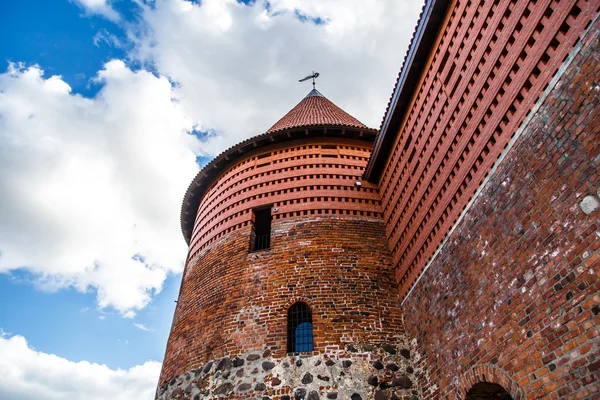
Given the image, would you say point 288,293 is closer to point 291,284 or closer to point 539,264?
point 291,284

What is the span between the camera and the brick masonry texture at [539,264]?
4.23 meters

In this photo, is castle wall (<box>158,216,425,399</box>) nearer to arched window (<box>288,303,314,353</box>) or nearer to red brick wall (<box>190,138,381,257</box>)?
arched window (<box>288,303,314,353</box>)

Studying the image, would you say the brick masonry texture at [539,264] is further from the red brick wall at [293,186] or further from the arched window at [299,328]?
the red brick wall at [293,186]

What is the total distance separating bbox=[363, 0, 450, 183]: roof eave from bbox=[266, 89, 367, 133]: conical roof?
2440mm

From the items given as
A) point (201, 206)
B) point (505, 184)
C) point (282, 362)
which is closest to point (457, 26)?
point (505, 184)

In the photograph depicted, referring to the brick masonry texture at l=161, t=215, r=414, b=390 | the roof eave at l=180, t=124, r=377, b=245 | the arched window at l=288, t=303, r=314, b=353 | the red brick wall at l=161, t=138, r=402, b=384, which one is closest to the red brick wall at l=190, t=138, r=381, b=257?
the red brick wall at l=161, t=138, r=402, b=384

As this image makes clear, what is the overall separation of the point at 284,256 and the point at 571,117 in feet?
20.9

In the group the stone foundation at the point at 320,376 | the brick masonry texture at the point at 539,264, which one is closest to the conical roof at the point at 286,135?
the brick masonry texture at the point at 539,264

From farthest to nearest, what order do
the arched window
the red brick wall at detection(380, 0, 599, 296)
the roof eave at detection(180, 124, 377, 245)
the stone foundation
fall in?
the roof eave at detection(180, 124, 377, 245) < the arched window < the stone foundation < the red brick wall at detection(380, 0, 599, 296)

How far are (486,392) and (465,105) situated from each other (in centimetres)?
451

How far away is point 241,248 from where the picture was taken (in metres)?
10.0

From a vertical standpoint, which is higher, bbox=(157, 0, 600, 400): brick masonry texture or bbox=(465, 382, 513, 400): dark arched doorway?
bbox=(157, 0, 600, 400): brick masonry texture

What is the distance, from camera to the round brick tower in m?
7.72

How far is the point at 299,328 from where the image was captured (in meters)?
8.42
